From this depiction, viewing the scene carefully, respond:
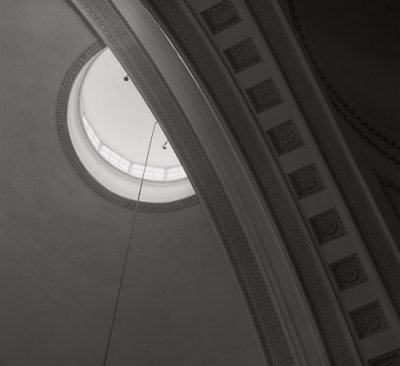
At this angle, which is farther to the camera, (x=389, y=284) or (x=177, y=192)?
(x=177, y=192)

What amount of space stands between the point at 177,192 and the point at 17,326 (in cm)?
274

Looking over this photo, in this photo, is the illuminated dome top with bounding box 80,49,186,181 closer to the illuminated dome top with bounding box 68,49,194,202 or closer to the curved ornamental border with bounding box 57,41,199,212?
the illuminated dome top with bounding box 68,49,194,202

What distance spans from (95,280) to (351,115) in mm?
4546

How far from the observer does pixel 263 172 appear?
6.62 m

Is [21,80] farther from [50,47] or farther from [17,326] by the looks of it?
[17,326]

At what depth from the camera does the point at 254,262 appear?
705cm

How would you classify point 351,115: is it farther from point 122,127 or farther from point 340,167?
point 122,127

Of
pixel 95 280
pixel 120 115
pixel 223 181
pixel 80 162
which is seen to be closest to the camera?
pixel 223 181

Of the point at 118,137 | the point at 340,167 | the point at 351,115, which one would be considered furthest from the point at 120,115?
the point at 340,167

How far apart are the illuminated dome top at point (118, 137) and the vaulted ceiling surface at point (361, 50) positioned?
3.26m

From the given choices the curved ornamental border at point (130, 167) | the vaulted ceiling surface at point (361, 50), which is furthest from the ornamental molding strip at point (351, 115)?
the curved ornamental border at point (130, 167)

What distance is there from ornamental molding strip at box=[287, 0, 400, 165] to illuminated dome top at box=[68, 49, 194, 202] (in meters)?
3.32

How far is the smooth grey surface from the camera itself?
372 inches

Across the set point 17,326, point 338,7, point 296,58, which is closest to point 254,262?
point 296,58
